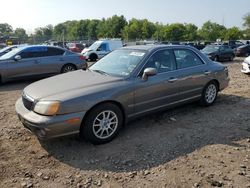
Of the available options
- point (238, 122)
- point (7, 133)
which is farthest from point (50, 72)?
point (238, 122)

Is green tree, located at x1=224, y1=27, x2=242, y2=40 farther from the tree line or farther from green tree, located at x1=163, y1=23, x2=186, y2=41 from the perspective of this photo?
green tree, located at x1=163, y1=23, x2=186, y2=41

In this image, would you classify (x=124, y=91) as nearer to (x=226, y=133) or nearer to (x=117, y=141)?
(x=117, y=141)

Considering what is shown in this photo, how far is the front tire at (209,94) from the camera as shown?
21.2ft

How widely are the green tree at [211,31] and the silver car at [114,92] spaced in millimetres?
69211

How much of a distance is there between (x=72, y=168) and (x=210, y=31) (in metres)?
77.2

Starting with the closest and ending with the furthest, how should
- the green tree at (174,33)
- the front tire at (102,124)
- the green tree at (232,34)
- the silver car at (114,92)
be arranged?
1. the silver car at (114,92)
2. the front tire at (102,124)
3. the green tree at (174,33)
4. the green tree at (232,34)

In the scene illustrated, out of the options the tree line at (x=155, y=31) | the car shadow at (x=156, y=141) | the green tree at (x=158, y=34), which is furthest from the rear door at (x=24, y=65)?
the green tree at (x=158, y=34)

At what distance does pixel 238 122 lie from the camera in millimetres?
5637

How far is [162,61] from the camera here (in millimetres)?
5512

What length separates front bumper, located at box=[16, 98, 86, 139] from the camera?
4012mm

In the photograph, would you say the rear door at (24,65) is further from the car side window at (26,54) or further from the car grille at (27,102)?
the car grille at (27,102)

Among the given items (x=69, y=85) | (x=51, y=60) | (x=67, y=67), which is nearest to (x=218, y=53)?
(x=67, y=67)

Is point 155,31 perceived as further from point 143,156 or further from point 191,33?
point 143,156

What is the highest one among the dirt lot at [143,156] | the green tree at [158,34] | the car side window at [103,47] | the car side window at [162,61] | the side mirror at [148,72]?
the green tree at [158,34]
